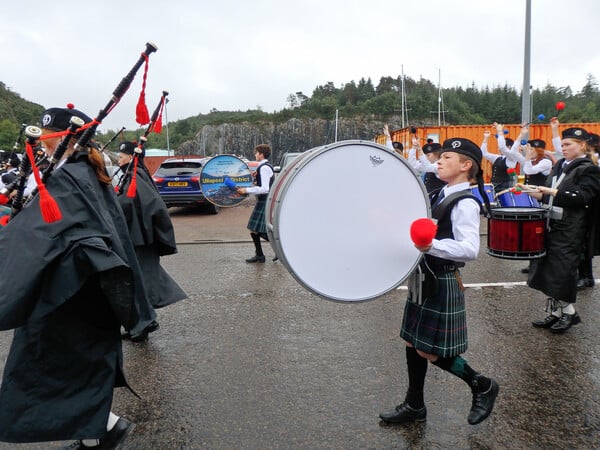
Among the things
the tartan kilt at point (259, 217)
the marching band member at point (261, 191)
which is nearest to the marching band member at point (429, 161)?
the marching band member at point (261, 191)

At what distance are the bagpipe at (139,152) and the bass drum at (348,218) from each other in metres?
1.60

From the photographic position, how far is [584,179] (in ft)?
12.6

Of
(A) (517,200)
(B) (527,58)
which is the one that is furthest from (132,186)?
(B) (527,58)

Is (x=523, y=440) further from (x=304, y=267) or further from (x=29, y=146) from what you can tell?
(x=29, y=146)

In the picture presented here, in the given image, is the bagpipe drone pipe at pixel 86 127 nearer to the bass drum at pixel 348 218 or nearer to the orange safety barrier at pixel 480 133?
the bass drum at pixel 348 218

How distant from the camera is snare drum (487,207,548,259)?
3684mm

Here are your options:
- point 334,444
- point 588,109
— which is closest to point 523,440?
point 334,444

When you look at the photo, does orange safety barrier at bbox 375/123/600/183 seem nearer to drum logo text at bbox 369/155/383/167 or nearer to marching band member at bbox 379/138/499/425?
marching band member at bbox 379/138/499/425

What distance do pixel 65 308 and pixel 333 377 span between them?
182 centimetres

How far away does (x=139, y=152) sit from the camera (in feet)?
12.7

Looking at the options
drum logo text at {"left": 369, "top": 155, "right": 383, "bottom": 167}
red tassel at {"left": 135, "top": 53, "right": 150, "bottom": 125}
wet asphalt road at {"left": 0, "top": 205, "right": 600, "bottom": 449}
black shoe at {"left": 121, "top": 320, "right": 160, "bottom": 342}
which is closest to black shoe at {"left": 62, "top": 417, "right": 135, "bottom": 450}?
wet asphalt road at {"left": 0, "top": 205, "right": 600, "bottom": 449}

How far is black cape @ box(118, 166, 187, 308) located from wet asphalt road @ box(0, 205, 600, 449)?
0.41 m

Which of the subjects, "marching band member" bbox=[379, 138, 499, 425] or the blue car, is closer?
"marching band member" bbox=[379, 138, 499, 425]

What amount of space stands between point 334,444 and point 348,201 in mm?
1275
